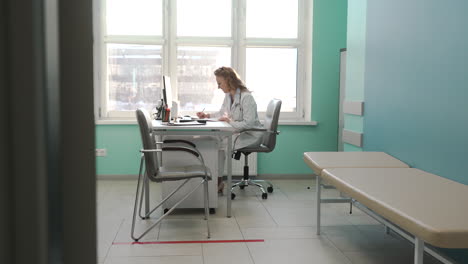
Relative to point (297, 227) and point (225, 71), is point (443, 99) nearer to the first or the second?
point (297, 227)

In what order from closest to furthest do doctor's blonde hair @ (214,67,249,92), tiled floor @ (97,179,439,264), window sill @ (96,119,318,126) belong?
tiled floor @ (97,179,439,264)
doctor's blonde hair @ (214,67,249,92)
window sill @ (96,119,318,126)

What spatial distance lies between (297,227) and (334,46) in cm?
295

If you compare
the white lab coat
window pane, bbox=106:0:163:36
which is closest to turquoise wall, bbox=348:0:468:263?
the white lab coat

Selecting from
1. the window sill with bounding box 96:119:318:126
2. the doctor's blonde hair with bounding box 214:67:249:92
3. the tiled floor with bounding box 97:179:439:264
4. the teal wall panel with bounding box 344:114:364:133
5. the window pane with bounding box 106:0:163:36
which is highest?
the window pane with bounding box 106:0:163:36

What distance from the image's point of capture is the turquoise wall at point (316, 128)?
5.91 m

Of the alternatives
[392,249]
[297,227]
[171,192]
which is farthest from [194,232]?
[392,249]

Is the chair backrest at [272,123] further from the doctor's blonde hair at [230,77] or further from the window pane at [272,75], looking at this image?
the window pane at [272,75]

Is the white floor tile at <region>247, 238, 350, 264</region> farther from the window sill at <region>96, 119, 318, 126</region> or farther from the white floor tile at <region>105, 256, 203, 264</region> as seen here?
the window sill at <region>96, 119, 318, 126</region>

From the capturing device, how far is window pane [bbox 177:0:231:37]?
6051 mm

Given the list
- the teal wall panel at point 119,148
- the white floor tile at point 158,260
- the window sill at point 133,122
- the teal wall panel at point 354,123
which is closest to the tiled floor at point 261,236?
the white floor tile at point 158,260

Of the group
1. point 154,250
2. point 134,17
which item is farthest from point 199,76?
point 154,250

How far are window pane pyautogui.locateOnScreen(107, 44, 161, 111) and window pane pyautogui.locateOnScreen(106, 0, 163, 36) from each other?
195 millimetres

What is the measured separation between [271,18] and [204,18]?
34.4 inches

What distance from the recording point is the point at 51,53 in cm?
30
